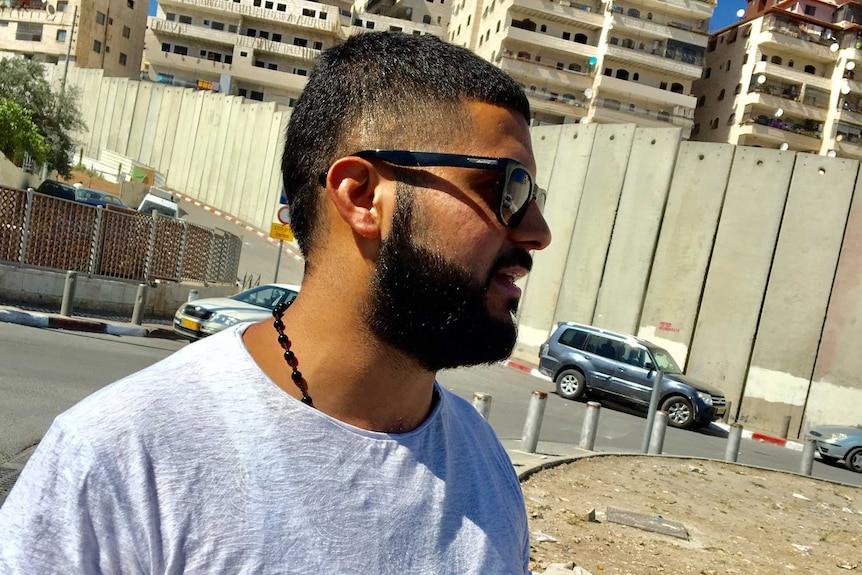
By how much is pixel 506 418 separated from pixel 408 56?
37.0ft

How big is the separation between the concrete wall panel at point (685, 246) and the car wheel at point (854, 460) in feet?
21.0

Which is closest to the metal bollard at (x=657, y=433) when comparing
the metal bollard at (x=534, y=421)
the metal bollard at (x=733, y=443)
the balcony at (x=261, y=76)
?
the metal bollard at (x=733, y=443)

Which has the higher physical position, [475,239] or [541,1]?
[541,1]

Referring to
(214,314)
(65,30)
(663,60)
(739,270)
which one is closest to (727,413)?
(739,270)

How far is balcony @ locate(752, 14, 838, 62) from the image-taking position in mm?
63219

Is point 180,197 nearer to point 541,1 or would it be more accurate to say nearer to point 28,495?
point 541,1

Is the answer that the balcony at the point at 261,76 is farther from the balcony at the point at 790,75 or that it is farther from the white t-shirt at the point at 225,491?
the white t-shirt at the point at 225,491

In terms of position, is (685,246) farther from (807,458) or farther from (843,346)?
(807,458)

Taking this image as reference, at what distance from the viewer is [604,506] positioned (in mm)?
7590

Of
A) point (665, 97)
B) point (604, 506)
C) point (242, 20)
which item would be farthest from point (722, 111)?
point (604, 506)

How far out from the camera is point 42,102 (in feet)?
137

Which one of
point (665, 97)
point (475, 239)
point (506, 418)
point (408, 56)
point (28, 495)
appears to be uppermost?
point (665, 97)

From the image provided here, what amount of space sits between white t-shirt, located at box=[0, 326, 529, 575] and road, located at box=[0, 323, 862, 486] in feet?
17.5

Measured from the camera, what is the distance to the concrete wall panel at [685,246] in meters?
22.0
